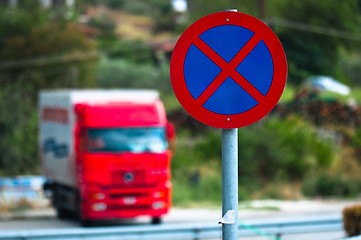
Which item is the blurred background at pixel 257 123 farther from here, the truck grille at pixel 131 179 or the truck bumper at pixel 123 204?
the truck grille at pixel 131 179

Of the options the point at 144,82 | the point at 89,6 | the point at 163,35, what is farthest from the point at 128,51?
the point at 89,6

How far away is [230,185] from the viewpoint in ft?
21.3

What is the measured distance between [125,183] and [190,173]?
1568cm

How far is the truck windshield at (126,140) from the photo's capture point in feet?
81.4

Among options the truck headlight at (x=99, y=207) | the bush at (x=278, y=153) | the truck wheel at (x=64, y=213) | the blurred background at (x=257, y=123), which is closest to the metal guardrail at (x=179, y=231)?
the truck headlight at (x=99, y=207)

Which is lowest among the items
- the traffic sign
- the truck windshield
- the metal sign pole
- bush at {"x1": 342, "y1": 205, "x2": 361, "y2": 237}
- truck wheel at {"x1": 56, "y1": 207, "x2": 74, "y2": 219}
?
truck wheel at {"x1": 56, "y1": 207, "x2": 74, "y2": 219}

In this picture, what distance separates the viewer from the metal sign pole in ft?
21.3

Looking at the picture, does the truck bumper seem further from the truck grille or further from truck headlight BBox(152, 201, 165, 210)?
the truck grille

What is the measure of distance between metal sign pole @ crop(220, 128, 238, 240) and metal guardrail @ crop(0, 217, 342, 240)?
10141 millimetres

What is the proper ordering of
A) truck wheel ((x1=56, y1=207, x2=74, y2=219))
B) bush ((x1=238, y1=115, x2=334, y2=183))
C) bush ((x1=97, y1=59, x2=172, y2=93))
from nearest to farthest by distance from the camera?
truck wheel ((x1=56, y1=207, x2=74, y2=219)), bush ((x1=238, y1=115, x2=334, y2=183)), bush ((x1=97, y1=59, x2=172, y2=93))

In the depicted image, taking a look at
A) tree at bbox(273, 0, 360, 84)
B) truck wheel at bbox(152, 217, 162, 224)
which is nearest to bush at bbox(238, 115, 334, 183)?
truck wheel at bbox(152, 217, 162, 224)

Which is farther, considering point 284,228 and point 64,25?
point 64,25

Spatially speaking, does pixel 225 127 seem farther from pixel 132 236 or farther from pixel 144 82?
pixel 144 82

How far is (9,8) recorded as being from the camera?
68312mm
